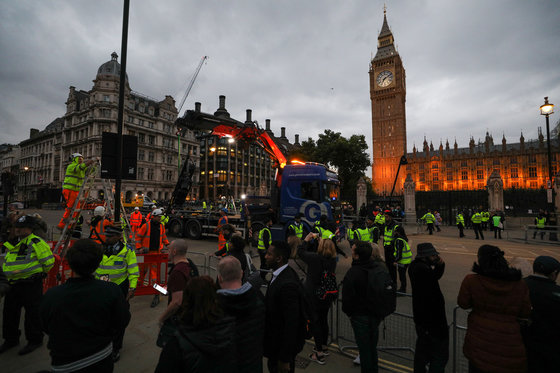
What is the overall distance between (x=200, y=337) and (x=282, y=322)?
98cm

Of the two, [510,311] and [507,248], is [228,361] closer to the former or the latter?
[510,311]

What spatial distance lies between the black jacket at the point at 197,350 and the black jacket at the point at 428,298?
2.29m

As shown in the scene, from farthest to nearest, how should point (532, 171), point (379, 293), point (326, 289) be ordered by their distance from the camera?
point (532, 171) < point (326, 289) < point (379, 293)

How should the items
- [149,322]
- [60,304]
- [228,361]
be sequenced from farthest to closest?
1. [149,322]
2. [60,304]
3. [228,361]

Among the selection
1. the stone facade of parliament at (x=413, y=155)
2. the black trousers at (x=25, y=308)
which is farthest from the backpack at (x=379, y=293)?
the stone facade of parliament at (x=413, y=155)

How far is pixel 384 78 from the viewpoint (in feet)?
266

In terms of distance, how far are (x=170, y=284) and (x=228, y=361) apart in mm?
1490

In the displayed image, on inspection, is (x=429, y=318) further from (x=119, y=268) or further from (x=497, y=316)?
(x=119, y=268)

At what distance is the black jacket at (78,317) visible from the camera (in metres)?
2.10

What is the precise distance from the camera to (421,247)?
10.6 feet

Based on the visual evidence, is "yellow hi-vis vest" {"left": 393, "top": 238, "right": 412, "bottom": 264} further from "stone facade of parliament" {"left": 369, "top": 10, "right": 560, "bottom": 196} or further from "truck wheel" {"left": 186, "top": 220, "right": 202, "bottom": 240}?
"stone facade of parliament" {"left": 369, "top": 10, "right": 560, "bottom": 196}

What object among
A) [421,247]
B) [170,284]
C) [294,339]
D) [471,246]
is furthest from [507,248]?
[170,284]

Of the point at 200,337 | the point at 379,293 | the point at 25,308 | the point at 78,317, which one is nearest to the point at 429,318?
the point at 379,293

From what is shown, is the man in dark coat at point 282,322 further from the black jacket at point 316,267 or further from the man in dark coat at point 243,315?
the black jacket at point 316,267
